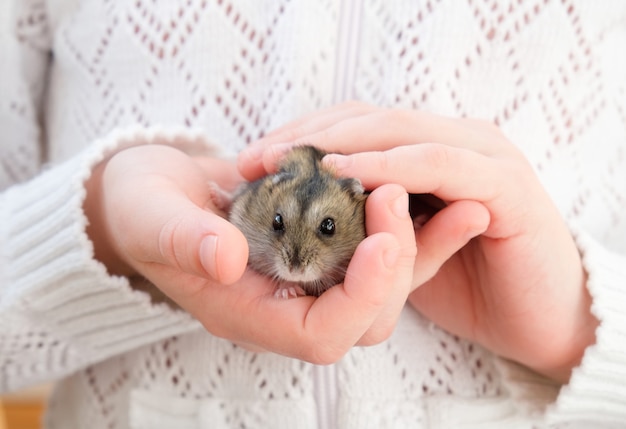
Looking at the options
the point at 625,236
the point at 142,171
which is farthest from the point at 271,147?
the point at 625,236

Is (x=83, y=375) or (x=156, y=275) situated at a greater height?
(x=156, y=275)

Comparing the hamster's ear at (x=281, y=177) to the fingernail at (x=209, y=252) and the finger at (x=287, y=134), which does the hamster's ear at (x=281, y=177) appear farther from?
the fingernail at (x=209, y=252)

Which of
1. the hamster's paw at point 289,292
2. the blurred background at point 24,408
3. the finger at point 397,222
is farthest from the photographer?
the blurred background at point 24,408

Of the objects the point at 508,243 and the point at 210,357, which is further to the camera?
the point at 210,357

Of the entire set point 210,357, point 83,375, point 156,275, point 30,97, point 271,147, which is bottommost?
point 83,375

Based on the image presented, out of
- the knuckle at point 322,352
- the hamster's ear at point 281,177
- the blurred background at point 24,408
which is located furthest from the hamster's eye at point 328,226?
the blurred background at point 24,408

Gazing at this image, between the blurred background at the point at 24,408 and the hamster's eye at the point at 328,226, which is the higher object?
the hamster's eye at the point at 328,226

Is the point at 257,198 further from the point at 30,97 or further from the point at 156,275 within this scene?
the point at 30,97
